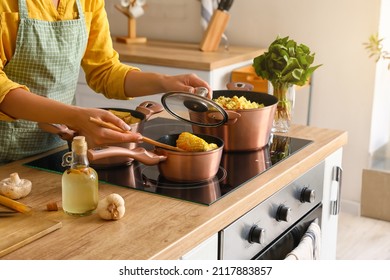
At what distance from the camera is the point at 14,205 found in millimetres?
1250

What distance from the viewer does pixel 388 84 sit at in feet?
A: 11.1

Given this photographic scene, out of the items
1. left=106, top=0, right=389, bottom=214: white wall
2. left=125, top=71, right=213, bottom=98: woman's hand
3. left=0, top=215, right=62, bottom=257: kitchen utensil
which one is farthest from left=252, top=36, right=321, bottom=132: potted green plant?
left=106, top=0, right=389, bottom=214: white wall

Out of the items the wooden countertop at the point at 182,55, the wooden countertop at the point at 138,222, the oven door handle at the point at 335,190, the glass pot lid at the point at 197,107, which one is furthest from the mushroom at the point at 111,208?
the wooden countertop at the point at 182,55

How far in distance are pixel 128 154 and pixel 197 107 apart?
0.79 ft

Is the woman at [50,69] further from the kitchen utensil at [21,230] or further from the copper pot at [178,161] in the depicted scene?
the kitchen utensil at [21,230]

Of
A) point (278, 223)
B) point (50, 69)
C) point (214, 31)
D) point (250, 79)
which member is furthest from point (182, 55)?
point (278, 223)

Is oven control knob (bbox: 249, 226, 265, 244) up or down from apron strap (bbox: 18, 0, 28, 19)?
down

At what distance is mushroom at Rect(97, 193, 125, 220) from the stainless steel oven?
227mm

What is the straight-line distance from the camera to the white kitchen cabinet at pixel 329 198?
6.13 feet

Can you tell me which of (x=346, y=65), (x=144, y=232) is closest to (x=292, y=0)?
(x=346, y=65)

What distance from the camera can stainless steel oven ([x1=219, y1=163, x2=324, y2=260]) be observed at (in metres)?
1.36

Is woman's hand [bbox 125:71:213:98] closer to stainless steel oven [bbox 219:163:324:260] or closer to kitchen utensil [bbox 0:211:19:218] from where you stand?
stainless steel oven [bbox 219:163:324:260]

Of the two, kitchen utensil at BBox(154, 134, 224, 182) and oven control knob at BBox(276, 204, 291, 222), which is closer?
kitchen utensil at BBox(154, 134, 224, 182)

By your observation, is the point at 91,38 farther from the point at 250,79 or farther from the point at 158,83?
the point at 250,79
